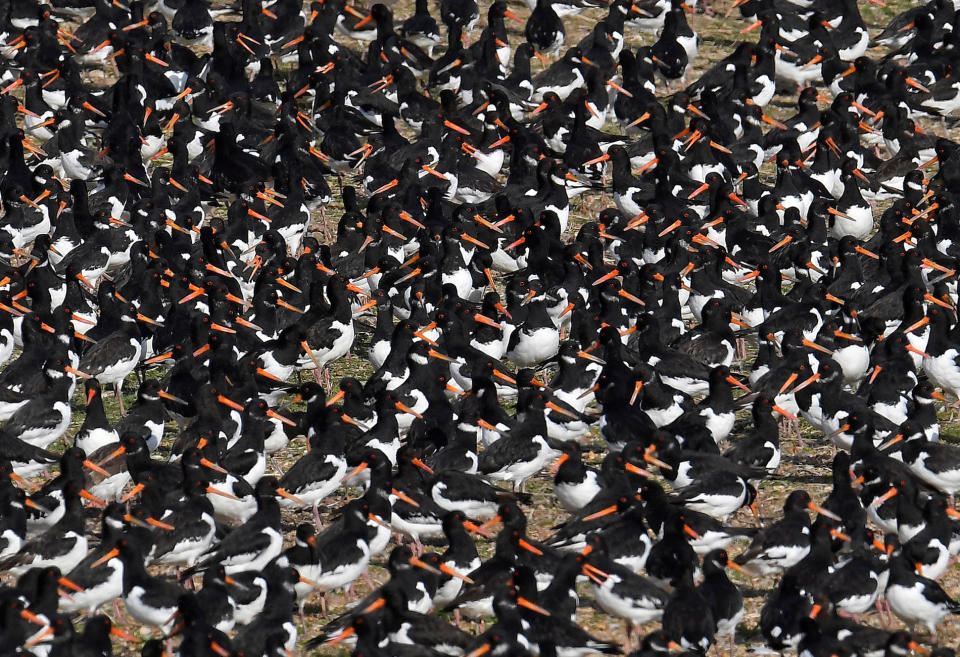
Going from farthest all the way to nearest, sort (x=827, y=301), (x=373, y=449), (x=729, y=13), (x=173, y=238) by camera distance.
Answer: (x=729, y=13), (x=173, y=238), (x=827, y=301), (x=373, y=449)

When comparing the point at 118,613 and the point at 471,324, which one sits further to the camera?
the point at 471,324

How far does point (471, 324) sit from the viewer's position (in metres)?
20.6

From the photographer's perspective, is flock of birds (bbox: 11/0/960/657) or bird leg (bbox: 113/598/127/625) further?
bird leg (bbox: 113/598/127/625)

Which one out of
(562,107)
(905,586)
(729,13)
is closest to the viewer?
(905,586)

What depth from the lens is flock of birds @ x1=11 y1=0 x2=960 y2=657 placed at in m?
15.5

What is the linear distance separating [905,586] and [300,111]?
1400cm

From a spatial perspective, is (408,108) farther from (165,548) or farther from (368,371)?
(165,548)

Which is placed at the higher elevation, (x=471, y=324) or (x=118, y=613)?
(x=118, y=613)

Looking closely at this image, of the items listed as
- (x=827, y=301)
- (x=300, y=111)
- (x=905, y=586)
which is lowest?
(x=300, y=111)

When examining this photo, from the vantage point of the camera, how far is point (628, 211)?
2395 centimetres

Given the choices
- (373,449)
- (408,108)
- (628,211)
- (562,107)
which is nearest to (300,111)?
(408,108)

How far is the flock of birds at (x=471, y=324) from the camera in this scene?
50.9 feet

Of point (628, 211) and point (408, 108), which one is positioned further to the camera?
point (408, 108)

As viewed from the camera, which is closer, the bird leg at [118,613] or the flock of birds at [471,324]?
the flock of birds at [471,324]
